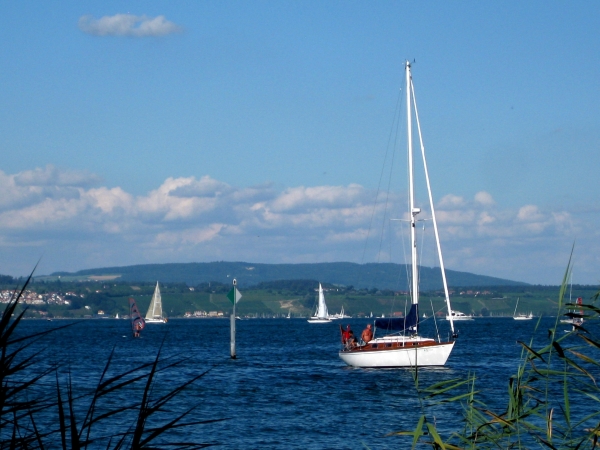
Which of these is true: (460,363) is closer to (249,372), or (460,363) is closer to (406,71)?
(249,372)

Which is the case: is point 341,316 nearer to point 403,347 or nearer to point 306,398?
point 403,347

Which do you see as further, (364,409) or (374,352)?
(374,352)

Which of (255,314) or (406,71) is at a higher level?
(406,71)

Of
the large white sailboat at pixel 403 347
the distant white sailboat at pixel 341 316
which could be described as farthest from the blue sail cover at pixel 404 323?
the distant white sailboat at pixel 341 316

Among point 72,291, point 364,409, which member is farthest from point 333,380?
point 72,291

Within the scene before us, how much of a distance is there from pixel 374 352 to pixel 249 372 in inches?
207

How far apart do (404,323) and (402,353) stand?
111cm

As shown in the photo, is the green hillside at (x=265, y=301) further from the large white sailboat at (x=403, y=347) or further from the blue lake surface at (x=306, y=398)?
the large white sailboat at (x=403, y=347)

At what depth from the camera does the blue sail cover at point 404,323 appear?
105 feet

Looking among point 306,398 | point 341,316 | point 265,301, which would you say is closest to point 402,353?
point 306,398

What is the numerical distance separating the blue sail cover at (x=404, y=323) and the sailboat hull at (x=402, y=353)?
603 millimetres

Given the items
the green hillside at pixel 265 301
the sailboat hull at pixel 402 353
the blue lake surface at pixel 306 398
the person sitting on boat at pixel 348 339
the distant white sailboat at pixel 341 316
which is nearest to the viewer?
the blue lake surface at pixel 306 398

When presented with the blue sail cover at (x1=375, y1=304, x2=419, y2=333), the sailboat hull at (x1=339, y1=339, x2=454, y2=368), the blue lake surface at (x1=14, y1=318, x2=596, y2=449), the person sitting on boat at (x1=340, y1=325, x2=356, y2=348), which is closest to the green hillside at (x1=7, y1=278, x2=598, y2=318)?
the blue lake surface at (x1=14, y1=318, x2=596, y2=449)

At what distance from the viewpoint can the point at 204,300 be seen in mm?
182375
